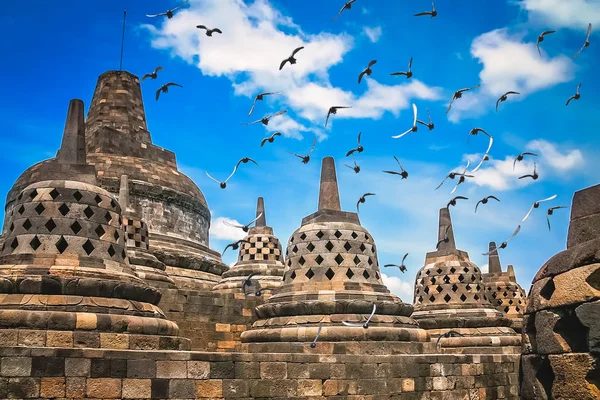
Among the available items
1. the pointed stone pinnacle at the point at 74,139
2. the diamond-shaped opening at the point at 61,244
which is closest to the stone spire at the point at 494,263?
the pointed stone pinnacle at the point at 74,139

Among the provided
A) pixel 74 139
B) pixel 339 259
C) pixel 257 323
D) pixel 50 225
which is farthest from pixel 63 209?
pixel 339 259

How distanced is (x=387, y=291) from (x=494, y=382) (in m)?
2.69

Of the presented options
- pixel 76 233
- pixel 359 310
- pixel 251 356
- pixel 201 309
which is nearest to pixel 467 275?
pixel 359 310

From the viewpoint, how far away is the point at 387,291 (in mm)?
12141

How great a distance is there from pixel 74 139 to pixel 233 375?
17.5 feet

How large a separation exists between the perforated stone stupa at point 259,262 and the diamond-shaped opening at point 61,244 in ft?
32.1

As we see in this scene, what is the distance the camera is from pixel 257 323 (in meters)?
12.1

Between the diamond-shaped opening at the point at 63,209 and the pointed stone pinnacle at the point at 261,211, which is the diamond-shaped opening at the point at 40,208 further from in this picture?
the pointed stone pinnacle at the point at 261,211

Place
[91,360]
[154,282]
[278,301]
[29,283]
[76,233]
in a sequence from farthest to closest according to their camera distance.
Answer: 1. [154,282]
2. [278,301]
3. [76,233]
4. [29,283]
5. [91,360]

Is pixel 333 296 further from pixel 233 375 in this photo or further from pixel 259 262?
pixel 259 262

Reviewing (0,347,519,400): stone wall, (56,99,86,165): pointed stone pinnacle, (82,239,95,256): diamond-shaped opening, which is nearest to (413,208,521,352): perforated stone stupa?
(0,347,519,400): stone wall

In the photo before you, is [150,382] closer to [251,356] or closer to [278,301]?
[251,356]

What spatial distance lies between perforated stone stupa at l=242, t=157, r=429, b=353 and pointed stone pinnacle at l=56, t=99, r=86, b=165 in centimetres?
473

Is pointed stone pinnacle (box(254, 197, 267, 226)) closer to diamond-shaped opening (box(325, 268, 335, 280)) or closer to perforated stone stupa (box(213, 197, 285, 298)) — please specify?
perforated stone stupa (box(213, 197, 285, 298))
